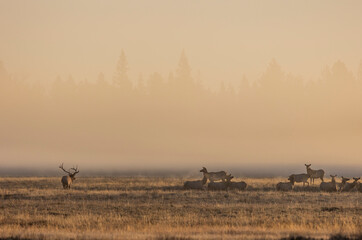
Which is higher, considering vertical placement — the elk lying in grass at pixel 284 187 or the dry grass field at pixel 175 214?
the elk lying in grass at pixel 284 187

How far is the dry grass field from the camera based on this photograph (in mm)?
23047

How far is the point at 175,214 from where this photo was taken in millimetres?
29844

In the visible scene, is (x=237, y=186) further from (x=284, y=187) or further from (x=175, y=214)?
(x=175, y=214)

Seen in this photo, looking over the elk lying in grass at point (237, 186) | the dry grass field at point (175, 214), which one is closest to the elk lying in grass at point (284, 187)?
the dry grass field at point (175, 214)

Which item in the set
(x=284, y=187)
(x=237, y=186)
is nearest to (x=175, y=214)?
(x=237, y=186)

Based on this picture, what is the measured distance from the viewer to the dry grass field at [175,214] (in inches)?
907

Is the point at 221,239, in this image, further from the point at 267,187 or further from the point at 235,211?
the point at 267,187

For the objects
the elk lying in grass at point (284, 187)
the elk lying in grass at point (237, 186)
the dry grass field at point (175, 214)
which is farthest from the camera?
the elk lying in grass at point (237, 186)

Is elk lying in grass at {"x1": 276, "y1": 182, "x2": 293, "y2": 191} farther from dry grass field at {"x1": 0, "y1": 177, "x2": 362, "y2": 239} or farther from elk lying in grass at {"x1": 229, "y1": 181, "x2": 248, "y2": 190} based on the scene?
elk lying in grass at {"x1": 229, "y1": 181, "x2": 248, "y2": 190}

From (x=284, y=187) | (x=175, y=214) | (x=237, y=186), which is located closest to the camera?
(x=175, y=214)

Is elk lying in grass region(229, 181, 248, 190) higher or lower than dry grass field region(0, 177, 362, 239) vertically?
higher

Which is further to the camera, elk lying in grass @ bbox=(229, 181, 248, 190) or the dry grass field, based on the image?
elk lying in grass @ bbox=(229, 181, 248, 190)

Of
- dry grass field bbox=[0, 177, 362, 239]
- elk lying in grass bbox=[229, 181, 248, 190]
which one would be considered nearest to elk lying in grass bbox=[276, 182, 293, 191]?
dry grass field bbox=[0, 177, 362, 239]

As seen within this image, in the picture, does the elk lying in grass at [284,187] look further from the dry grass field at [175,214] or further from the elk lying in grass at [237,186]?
the elk lying in grass at [237,186]
